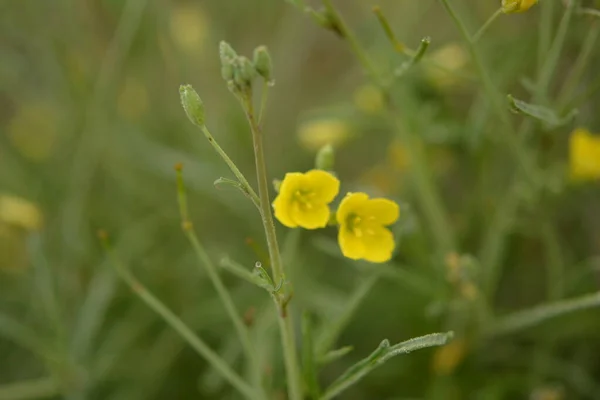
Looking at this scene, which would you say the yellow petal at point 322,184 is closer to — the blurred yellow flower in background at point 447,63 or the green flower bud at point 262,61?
the green flower bud at point 262,61

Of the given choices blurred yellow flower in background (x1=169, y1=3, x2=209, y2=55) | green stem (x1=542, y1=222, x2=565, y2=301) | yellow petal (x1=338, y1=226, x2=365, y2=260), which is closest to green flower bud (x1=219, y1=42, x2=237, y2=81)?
yellow petal (x1=338, y1=226, x2=365, y2=260)

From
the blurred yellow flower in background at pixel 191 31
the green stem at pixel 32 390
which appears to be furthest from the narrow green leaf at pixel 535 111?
the blurred yellow flower in background at pixel 191 31

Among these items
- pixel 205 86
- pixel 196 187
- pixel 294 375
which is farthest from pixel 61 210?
pixel 294 375

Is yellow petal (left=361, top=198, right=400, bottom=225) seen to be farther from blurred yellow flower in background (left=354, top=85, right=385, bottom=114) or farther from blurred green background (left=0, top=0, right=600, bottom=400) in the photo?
blurred yellow flower in background (left=354, top=85, right=385, bottom=114)

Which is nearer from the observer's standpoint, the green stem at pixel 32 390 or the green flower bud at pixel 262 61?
the green flower bud at pixel 262 61

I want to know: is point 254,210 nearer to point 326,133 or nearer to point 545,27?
point 326,133
